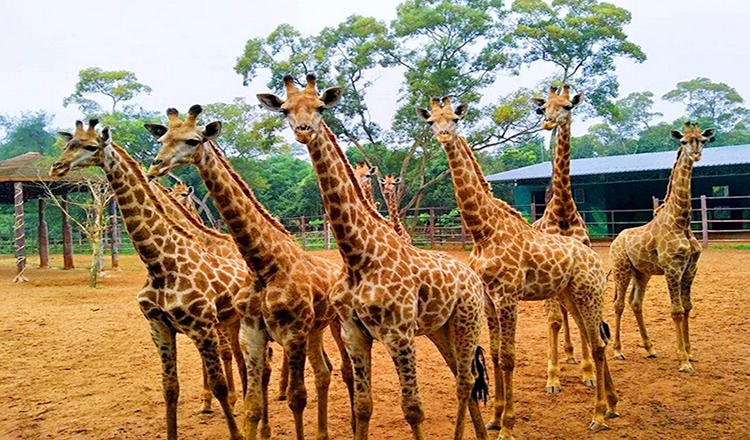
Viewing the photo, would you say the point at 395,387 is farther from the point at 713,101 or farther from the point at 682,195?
the point at 713,101

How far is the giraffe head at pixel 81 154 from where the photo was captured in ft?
16.3

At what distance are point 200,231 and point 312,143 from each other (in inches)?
111

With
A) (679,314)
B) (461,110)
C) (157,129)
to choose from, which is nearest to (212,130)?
(157,129)

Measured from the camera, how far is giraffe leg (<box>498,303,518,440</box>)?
540cm

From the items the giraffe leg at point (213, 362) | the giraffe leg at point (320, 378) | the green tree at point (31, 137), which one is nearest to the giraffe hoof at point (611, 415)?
the giraffe leg at point (320, 378)

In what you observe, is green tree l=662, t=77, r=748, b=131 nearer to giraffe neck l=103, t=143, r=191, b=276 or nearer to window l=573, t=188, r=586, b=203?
window l=573, t=188, r=586, b=203

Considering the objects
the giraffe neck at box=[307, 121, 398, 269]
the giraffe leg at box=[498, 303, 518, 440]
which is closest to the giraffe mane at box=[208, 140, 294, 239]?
the giraffe neck at box=[307, 121, 398, 269]

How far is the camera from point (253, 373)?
478 cm

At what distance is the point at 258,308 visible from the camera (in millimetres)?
4734

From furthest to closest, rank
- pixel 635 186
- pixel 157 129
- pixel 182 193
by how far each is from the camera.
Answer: pixel 635 186 → pixel 182 193 → pixel 157 129

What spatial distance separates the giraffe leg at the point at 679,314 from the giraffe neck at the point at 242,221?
4846 millimetres

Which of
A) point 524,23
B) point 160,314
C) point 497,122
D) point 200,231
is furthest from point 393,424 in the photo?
point 524,23

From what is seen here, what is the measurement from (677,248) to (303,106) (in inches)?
208

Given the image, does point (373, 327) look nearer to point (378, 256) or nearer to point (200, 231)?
point (378, 256)
